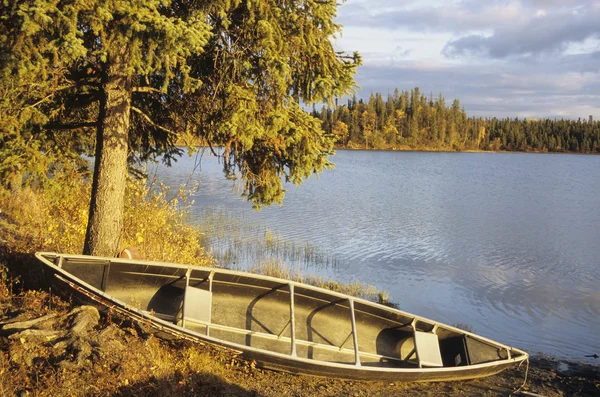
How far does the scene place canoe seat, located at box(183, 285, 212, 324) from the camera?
8320mm

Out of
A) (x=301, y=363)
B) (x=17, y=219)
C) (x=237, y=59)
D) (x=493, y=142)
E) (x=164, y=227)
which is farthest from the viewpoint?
(x=493, y=142)

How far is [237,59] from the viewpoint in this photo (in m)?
8.95

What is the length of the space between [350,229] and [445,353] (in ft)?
43.5

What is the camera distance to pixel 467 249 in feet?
65.5

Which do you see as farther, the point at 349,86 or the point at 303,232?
the point at 303,232

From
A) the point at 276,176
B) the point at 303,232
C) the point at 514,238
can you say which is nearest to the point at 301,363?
the point at 276,176

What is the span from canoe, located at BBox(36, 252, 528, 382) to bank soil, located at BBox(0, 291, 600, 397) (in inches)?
9.3

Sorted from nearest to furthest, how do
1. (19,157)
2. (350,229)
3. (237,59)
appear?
(19,157), (237,59), (350,229)

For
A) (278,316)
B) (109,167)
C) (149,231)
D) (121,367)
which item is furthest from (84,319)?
(149,231)

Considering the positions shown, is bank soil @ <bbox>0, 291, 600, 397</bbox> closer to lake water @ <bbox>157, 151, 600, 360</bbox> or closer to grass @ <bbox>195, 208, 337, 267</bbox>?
lake water @ <bbox>157, 151, 600, 360</bbox>

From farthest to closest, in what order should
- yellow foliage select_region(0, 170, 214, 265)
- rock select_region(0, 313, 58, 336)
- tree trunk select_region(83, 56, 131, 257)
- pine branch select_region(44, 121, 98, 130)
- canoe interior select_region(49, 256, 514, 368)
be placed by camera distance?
yellow foliage select_region(0, 170, 214, 265) < pine branch select_region(44, 121, 98, 130) < tree trunk select_region(83, 56, 131, 257) < canoe interior select_region(49, 256, 514, 368) < rock select_region(0, 313, 58, 336)

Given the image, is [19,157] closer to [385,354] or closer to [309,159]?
[309,159]

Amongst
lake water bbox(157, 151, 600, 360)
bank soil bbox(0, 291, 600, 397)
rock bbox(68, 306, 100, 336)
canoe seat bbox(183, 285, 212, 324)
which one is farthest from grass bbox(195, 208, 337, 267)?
rock bbox(68, 306, 100, 336)

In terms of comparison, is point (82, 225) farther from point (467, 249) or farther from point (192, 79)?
point (467, 249)
